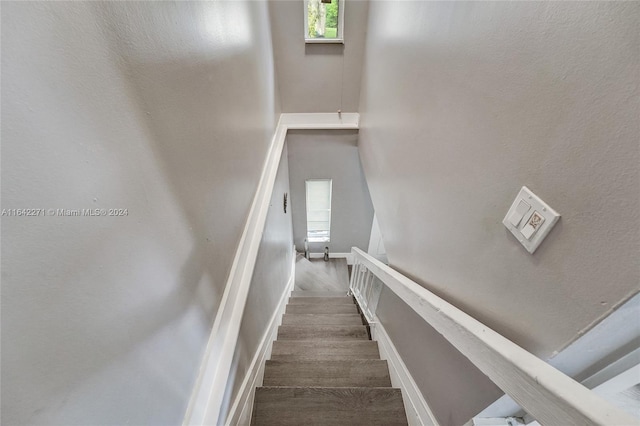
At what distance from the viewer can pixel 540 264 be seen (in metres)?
0.52

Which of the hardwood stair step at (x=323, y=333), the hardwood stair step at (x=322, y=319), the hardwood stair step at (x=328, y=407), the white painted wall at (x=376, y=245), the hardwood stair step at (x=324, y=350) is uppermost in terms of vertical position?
the hardwood stair step at (x=328, y=407)

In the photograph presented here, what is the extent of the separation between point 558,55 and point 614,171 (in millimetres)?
261

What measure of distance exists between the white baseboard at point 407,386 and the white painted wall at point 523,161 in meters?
0.09

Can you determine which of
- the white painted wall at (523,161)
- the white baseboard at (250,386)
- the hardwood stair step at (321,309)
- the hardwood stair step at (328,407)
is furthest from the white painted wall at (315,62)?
the hardwood stair step at (328,407)

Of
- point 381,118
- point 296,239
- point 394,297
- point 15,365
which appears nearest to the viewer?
point 15,365

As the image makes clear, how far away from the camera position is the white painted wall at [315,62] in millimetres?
2480

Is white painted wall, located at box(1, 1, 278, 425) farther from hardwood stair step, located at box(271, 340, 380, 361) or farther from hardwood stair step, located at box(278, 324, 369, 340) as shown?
hardwood stair step, located at box(278, 324, 369, 340)

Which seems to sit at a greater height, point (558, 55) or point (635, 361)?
point (558, 55)

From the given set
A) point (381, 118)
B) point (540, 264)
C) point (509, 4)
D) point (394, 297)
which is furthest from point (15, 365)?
point (381, 118)

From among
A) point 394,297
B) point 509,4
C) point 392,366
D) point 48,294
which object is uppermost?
point 509,4

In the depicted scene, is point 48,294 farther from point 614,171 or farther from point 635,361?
point 635,361

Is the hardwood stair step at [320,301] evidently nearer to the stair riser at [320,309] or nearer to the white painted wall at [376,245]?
the stair riser at [320,309]

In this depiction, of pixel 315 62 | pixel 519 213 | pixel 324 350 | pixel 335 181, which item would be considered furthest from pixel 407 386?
pixel 315 62

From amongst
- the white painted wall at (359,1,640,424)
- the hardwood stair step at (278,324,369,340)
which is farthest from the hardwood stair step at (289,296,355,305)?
the white painted wall at (359,1,640,424)
